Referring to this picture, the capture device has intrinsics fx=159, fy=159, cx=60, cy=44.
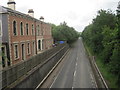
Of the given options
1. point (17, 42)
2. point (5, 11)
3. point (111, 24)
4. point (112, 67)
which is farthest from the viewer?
point (111, 24)

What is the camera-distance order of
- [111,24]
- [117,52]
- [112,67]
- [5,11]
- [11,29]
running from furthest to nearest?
[111,24] → [11,29] → [5,11] → [112,67] → [117,52]

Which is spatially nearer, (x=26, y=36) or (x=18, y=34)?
(x=18, y=34)

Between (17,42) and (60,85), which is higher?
(17,42)

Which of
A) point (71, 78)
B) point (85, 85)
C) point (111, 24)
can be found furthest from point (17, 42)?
point (111, 24)

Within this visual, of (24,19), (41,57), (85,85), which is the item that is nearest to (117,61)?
(85,85)

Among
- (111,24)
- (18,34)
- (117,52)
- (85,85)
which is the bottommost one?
(85,85)

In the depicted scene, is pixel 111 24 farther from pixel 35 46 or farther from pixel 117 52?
pixel 117 52

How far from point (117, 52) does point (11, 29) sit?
47.9ft

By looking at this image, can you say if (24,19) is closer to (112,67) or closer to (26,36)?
(26,36)

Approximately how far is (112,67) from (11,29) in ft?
46.6

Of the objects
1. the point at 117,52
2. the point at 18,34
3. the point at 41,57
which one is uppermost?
the point at 18,34

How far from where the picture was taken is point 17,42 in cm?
2338

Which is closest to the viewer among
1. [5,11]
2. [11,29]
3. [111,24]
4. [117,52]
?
[117,52]

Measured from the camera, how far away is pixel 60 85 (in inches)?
728
